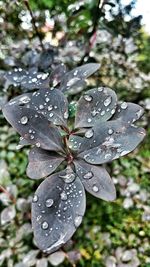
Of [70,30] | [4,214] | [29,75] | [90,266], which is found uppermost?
[29,75]

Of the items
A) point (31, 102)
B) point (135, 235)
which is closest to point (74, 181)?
point (31, 102)

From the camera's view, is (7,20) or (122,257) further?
(7,20)

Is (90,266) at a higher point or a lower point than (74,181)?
lower

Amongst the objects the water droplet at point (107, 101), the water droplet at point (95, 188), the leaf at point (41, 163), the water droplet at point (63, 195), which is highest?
the water droplet at point (107, 101)

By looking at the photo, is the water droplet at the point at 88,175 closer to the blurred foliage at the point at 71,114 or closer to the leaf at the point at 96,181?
the leaf at the point at 96,181

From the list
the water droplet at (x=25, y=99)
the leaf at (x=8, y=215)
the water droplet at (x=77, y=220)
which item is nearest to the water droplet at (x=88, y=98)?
the water droplet at (x=25, y=99)

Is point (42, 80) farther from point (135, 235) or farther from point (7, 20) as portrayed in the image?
point (7, 20)

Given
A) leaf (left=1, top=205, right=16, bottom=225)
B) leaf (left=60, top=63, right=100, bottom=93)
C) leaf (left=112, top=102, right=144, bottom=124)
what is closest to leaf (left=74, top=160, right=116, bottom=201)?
leaf (left=112, top=102, right=144, bottom=124)
